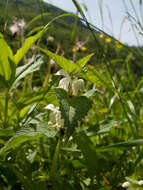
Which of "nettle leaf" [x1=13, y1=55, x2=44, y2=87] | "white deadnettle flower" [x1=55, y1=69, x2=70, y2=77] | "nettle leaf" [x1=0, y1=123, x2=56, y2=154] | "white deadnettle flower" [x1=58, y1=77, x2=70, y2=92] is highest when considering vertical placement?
"nettle leaf" [x1=13, y1=55, x2=44, y2=87]

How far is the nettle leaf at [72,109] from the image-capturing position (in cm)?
48

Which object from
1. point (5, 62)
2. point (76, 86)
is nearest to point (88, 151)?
point (76, 86)

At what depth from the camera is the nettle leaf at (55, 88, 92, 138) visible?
48 cm

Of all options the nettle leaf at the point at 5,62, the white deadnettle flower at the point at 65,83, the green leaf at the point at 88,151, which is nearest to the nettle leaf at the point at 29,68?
the nettle leaf at the point at 5,62

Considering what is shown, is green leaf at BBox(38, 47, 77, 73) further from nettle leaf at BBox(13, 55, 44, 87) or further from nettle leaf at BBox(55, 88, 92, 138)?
nettle leaf at BBox(13, 55, 44, 87)

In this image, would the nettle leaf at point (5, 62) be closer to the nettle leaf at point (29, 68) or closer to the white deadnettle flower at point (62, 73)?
the nettle leaf at point (29, 68)

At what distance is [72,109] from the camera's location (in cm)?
52

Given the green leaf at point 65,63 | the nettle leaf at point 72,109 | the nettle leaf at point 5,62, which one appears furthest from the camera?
the nettle leaf at point 5,62

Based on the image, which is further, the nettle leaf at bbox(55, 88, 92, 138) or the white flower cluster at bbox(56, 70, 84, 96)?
the white flower cluster at bbox(56, 70, 84, 96)

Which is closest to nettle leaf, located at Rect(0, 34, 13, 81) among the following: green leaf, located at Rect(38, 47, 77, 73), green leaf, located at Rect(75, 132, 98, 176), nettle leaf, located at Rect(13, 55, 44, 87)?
nettle leaf, located at Rect(13, 55, 44, 87)

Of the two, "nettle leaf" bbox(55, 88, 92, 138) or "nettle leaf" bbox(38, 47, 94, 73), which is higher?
"nettle leaf" bbox(38, 47, 94, 73)

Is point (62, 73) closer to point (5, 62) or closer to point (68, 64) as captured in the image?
point (68, 64)

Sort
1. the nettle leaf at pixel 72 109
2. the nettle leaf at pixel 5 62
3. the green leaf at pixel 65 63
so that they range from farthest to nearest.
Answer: the nettle leaf at pixel 5 62 → the green leaf at pixel 65 63 → the nettle leaf at pixel 72 109

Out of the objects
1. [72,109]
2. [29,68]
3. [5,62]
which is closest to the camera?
[72,109]
